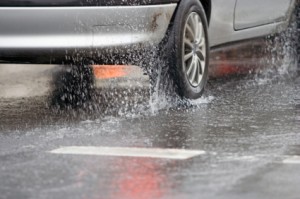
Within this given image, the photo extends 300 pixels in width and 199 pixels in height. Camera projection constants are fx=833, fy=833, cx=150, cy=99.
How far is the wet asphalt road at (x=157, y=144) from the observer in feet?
13.5

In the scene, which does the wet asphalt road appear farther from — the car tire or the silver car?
the silver car

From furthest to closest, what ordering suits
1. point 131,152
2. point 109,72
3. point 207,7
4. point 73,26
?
point 109,72
point 207,7
point 73,26
point 131,152

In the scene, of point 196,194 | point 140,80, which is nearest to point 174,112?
point 140,80

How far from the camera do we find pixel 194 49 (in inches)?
266

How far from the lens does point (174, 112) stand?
6.30 metres

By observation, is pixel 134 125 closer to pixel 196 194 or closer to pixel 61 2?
pixel 61 2

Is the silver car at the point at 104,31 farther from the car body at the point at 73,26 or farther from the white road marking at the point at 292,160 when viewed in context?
the white road marking at the point at 292,160

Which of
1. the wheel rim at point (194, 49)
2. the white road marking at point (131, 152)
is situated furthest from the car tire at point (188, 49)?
the white road marking at point (131, 152)

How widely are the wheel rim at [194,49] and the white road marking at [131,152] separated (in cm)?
170

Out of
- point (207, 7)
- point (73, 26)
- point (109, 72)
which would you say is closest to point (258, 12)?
point (207, 7)

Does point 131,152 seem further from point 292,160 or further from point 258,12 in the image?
point 258,12

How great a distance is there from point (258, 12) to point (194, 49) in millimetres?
1308

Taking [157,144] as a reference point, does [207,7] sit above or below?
above

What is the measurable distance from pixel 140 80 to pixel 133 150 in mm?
3190
